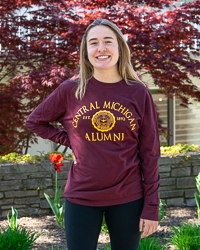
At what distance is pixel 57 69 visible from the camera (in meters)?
4.68

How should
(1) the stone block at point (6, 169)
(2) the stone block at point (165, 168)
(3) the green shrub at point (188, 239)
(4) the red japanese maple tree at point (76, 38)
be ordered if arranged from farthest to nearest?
1. (4) the red japanese maple tree at point (76, 38)
2. (2) the stone block at point (165, 168)
3. (1) the stone block at point (6, 169)
4. (3) the green shrub at point (188, 239)

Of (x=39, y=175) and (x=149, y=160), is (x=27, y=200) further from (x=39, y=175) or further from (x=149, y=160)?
(x=149, y=160)

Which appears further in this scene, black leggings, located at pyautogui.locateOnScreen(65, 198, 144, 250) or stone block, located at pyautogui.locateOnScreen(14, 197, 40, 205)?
stone block, located at pyautogui.locateOnScreen(14, 197, 40, 205)

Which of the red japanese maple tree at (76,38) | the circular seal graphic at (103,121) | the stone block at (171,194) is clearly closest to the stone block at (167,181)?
the stone block at (171,194)

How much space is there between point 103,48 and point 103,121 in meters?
0.37

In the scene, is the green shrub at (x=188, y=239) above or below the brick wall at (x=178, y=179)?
below

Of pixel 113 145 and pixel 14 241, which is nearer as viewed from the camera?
pixel 113 145

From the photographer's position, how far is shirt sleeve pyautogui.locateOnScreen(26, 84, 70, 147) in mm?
1985

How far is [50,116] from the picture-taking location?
204 centimetres

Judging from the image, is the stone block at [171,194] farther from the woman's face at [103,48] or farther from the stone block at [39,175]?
the woman's face at [103,48]

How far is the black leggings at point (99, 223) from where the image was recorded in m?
1.83

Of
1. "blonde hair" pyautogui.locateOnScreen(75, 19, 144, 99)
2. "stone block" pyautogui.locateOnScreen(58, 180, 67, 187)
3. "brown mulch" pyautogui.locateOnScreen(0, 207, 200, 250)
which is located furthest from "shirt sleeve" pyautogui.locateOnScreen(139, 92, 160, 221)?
"stone block" pyautogui.locateOnScreen(58, 180, 67, 187)

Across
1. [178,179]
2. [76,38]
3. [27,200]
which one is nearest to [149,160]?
[27,200]

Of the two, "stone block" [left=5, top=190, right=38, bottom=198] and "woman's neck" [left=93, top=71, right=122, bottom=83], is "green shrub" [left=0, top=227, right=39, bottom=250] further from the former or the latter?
"woman's neck" [left=93, top=71, right=122, bottom=83]
